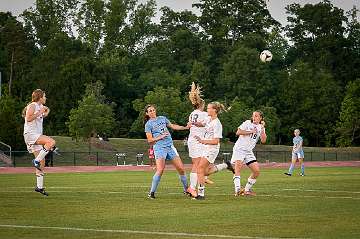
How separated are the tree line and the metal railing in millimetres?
12369

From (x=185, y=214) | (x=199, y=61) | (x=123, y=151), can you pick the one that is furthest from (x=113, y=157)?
(x=185, y=214)

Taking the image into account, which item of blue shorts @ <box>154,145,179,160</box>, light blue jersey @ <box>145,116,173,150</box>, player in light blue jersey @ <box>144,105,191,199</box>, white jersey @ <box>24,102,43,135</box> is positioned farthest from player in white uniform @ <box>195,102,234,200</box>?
white jersey @ <box>24,102,43,135</box>

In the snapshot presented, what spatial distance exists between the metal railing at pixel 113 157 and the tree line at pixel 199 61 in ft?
40.6

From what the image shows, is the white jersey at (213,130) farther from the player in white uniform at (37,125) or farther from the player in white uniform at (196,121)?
the player in white uniform at (37,125)

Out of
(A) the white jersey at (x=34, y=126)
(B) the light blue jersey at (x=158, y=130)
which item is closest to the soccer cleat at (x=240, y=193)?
(B) the light blue jersey at (x=158, y=130)

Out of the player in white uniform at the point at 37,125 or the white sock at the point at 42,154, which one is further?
the white sock at the point at 42,154

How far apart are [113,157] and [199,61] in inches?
1964

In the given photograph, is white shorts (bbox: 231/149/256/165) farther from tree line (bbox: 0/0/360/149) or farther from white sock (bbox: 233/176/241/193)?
tree line (bbox: 0/0/360/149)

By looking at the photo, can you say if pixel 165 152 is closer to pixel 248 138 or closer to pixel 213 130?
pixel 213 130

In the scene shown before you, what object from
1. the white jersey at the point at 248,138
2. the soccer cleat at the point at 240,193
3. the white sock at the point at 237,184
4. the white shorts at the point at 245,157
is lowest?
the soccer cleat at the point at 240,193

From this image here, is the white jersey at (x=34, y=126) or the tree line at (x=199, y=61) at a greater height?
the tree line at (x=199, y=61)

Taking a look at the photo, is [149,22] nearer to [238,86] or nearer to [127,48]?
[127,48]

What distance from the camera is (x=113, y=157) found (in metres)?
78.3

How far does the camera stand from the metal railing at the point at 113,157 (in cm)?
6881
